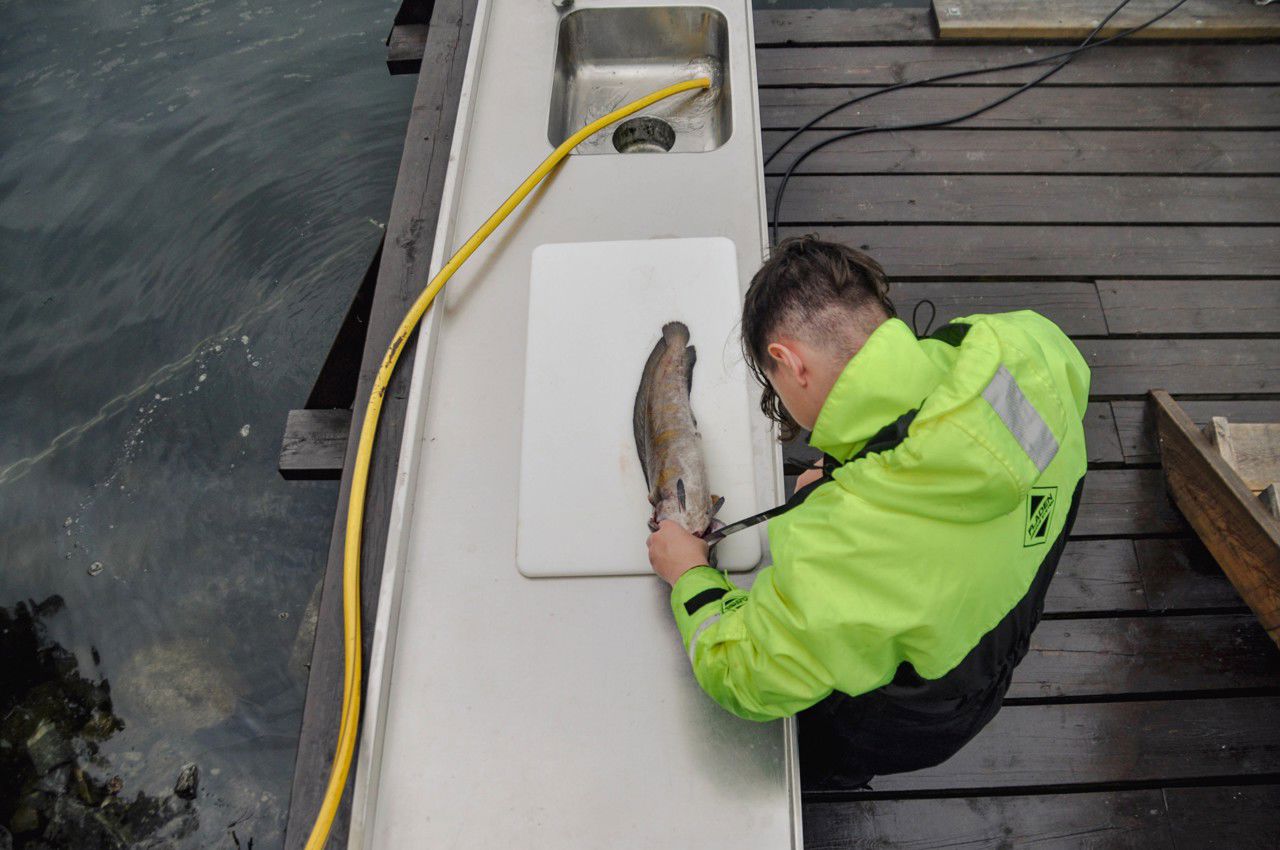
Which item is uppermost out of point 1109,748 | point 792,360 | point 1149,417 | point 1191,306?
point 792,360

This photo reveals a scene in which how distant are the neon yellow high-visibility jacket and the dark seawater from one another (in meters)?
2.94

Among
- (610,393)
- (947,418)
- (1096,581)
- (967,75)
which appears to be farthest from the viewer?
(967,75)

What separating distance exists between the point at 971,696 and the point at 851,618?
1.65ft

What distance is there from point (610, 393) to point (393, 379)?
2.23ft

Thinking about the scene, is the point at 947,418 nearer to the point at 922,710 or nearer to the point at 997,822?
the point at 922,710

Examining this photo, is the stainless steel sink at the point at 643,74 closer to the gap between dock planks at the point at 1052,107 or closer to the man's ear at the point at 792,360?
the gap between dock planks at the point at 1052,107

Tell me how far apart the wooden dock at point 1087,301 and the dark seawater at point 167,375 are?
1.73 metres

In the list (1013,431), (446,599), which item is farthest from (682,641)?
(1013,431)

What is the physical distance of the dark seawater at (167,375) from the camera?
320cm

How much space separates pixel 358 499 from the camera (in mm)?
1938

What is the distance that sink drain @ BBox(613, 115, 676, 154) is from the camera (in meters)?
2.88

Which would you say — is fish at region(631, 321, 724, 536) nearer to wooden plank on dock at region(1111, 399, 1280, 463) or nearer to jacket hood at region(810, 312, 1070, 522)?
jacket hood at region(810, 312, 1070, 522)

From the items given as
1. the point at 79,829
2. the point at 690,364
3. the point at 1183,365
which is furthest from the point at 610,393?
the point at 79,829

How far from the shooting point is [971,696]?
1.39m
